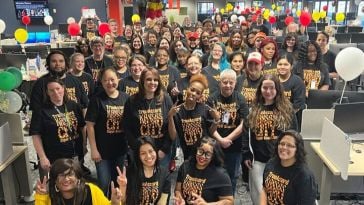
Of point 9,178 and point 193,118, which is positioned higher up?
point 193,118

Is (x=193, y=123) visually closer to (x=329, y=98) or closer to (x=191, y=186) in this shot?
(x=191, y=186)

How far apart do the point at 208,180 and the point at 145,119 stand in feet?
2.63

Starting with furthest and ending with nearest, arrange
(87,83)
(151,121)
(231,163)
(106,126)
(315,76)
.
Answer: (315,76) → (87,83) → (231,163) → (106,126) → (151,121)

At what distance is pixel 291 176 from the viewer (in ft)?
8.08

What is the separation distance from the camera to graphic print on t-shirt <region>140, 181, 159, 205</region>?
2.60 metres

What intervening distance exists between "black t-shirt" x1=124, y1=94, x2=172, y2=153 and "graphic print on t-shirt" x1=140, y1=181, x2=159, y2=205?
49cm

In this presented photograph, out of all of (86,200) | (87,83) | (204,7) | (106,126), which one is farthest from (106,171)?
(204,7)

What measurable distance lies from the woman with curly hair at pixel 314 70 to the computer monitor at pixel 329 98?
2.53 feet

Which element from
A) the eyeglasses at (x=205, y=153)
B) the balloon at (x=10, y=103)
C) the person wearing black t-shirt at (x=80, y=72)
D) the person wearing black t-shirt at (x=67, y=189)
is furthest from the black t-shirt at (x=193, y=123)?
the balloon at (x=10, y=103)

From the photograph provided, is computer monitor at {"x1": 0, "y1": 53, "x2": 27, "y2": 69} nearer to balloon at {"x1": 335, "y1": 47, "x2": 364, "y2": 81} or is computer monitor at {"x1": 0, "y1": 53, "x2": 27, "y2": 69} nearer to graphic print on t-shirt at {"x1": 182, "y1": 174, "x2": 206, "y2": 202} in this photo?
graphic print on t-shirt at {"x1": 182, "y1": 174, "x2": 206, "y2": 202}

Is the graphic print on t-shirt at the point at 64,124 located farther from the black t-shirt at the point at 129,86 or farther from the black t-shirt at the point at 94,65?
the black t-shirt at the point at 94,65

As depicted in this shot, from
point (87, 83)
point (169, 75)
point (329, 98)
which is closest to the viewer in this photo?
point (329, 98)

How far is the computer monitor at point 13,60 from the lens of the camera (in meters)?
6.64

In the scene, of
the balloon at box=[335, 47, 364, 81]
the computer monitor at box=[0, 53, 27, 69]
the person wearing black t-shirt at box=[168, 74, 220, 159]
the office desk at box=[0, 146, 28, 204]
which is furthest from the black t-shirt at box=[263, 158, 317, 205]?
the computer monitor at box=[0, 53, 27, 69]
